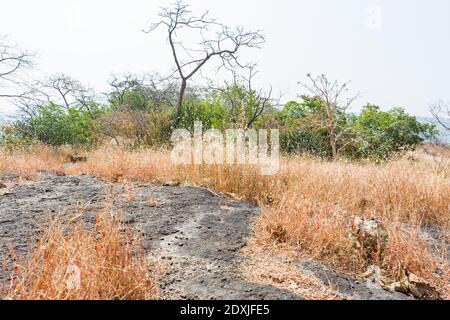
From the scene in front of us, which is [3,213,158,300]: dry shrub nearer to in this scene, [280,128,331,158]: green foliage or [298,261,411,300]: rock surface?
[298,261,411,300]: rock surface

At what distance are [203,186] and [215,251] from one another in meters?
2.36

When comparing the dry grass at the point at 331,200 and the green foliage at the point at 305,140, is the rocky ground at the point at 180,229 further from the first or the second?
the green foliage at the point at 305,140

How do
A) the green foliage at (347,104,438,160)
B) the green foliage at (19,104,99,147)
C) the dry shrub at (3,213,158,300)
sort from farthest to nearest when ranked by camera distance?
1. the green foliage at (347,104,438,160)
2. the green foliage at (19,104,99,147)
3. the dry shrub at (3,213,158,300)

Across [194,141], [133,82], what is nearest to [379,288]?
[194,141]

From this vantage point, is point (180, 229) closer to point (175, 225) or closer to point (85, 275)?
point (175, 225)

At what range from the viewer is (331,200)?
3.75 m

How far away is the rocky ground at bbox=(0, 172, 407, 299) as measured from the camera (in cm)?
192

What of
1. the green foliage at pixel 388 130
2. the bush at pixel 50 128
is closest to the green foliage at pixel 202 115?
the bush at pixel 50 128

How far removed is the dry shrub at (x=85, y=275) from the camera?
4.91ft

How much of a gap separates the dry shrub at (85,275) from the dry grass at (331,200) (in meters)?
1.20

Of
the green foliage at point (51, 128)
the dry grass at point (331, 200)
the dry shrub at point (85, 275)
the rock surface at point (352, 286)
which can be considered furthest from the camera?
the green foliage at point (51, 128)

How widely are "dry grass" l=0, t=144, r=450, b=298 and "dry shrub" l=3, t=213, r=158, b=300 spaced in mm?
1199

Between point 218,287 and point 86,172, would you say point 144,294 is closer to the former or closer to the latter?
point 218,287

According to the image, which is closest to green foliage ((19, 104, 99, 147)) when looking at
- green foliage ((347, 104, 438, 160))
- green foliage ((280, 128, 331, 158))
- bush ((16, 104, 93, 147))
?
bush ((16, 104, 93, 147))
